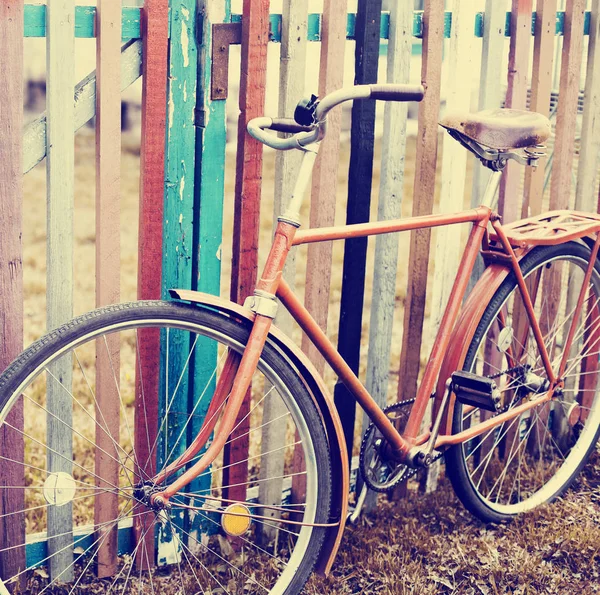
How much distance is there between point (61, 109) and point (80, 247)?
4.25 m

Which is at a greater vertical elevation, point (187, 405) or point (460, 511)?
point (187, 405)

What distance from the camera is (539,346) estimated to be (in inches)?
131

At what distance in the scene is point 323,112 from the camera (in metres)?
2.37

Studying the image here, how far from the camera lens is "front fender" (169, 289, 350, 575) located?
2473 millimetres

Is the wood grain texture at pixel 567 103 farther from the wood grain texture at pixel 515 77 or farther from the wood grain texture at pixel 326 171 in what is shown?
the wood grain texture at pixel 326 171

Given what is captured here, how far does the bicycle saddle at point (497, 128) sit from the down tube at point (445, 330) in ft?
0.82

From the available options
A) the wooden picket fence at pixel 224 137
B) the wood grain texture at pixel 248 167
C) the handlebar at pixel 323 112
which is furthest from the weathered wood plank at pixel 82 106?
the handlebar at pixel 323 112

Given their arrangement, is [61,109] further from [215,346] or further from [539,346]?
[539,346]

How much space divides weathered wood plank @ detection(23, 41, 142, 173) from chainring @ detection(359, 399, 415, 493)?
1288 millimetres

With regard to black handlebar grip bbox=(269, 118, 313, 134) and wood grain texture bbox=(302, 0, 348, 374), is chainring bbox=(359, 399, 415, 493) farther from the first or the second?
black handlebar grip bbox=(269, 118, 313, 134)

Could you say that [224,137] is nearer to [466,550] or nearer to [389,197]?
[389,197]

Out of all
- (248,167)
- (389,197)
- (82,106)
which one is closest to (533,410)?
(389,197)

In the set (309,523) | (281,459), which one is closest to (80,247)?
(281,459)

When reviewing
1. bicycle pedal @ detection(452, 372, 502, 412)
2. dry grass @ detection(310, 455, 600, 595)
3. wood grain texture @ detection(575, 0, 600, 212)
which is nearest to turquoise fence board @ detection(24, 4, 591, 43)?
wood grain texture @ detection(575, 0, 600, 212)
